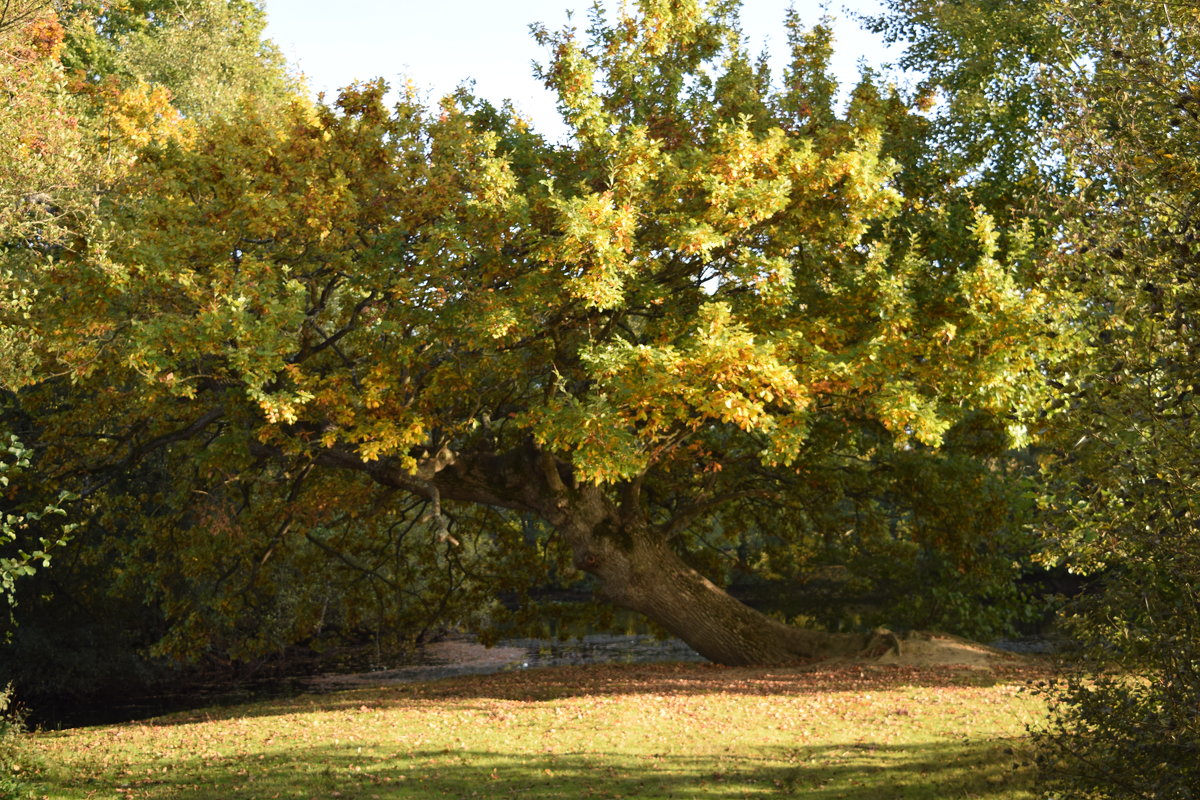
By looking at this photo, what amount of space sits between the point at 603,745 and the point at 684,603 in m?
6.93

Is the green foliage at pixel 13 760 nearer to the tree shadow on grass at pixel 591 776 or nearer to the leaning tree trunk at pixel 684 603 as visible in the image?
the tree shadow on grass at pixel 591 776

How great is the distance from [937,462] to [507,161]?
389 inches

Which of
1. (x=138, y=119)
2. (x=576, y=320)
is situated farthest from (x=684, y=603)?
(x=138, y=119)

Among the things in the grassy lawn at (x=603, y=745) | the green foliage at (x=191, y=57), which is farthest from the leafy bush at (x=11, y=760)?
the green foliage at (x=191, y=57)

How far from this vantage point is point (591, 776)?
1028cm

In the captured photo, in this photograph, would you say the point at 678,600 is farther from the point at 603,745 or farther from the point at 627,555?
the point at 603,745

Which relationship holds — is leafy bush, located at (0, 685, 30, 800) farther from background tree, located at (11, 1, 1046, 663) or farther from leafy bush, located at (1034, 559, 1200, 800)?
leafy bush, located at (1034, 559, 1200, 800)

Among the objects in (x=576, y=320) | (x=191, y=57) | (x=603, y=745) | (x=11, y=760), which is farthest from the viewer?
(x=191, y=57)

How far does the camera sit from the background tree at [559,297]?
13.3 metres

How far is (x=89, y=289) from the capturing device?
13.6 meters

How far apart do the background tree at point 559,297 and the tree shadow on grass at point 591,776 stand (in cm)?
399

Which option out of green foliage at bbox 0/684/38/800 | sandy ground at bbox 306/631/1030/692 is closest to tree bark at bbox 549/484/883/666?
sandy ground at bbox 306/631/1030/692

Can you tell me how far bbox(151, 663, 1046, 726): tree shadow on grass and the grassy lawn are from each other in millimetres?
92

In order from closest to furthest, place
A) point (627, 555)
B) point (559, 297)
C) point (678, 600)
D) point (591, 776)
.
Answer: point (591, 776) < point (559, 297) < point (627, 555) < point (678, 600)
